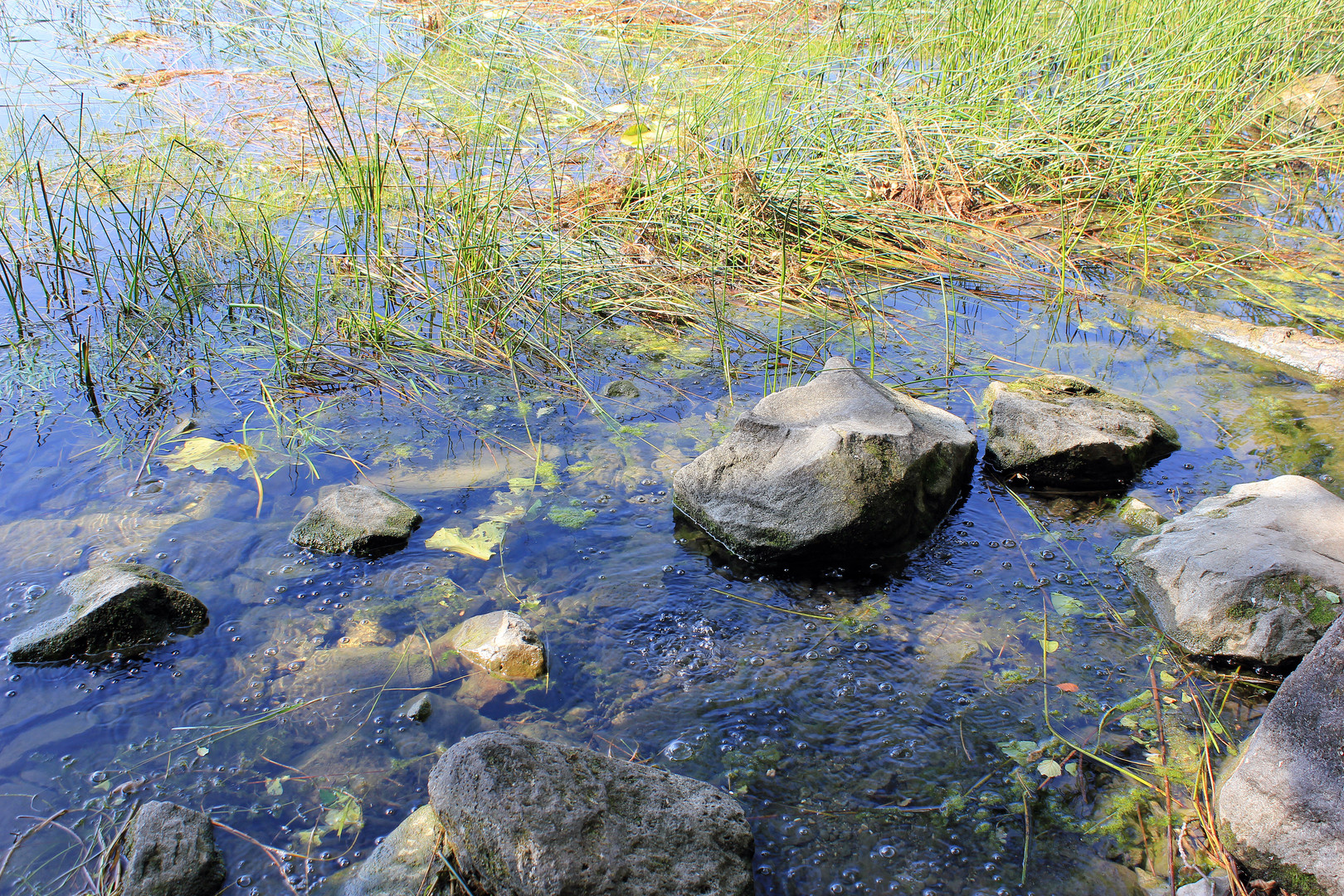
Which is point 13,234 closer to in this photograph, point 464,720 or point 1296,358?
point 464,720

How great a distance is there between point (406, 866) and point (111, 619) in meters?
1.01

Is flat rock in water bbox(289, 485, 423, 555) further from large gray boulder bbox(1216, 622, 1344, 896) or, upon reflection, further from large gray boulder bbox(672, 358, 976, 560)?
large gray boulder bbox(1216, 622, 1344, 896)

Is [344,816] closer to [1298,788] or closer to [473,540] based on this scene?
[473,540]

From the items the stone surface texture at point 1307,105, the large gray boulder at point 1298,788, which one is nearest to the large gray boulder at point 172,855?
the large gray boulder at point 1298,788

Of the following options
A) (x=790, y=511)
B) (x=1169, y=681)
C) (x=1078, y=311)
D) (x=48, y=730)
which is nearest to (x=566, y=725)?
(x=790, y=511)

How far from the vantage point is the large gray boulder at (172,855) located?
4.75 ft

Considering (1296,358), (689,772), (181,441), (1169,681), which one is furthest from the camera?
(1296,358)

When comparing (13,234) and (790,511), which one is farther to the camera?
(13,234)

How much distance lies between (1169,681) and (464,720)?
1.65m

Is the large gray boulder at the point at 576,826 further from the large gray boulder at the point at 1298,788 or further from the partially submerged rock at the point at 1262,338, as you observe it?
the partially submerged rock at the point at 1262,338

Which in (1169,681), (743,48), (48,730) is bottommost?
(1169,681)

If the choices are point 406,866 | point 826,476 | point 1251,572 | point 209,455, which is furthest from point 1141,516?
point 209,455

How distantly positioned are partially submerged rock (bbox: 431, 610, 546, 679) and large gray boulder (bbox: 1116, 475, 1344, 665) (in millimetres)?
1586

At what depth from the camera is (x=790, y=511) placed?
2330 mm
